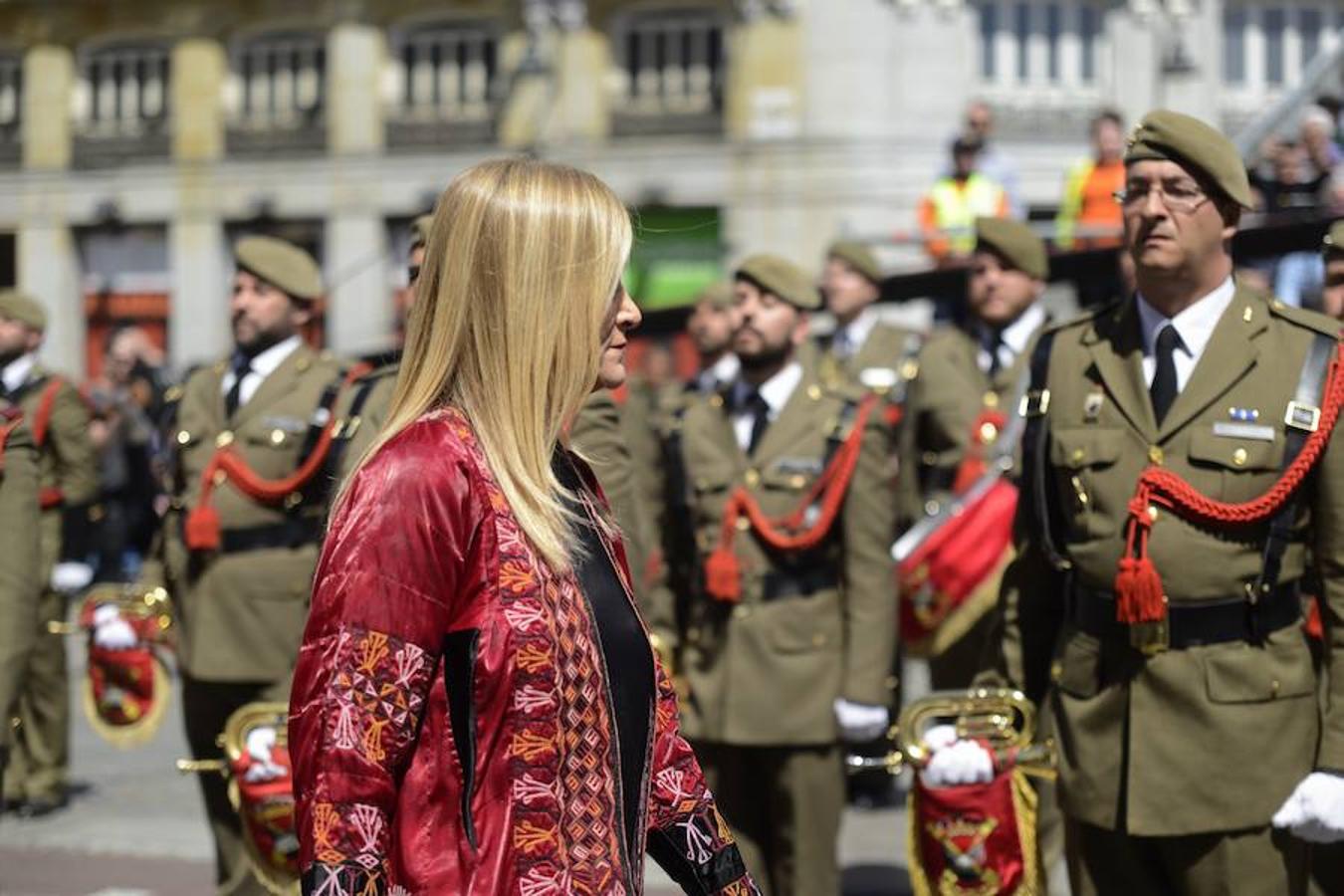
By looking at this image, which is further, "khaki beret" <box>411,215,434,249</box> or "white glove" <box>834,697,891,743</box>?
"white glove" <box>834,697,891,743</box>

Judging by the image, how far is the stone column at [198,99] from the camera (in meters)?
31.7

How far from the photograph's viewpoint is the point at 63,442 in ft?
30.8

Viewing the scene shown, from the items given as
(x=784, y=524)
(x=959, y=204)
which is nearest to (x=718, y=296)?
(x=959, y=204)

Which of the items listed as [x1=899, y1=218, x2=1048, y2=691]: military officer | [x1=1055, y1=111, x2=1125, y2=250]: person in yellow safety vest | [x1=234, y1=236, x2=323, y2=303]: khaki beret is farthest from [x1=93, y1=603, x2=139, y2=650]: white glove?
[x1=1055, y1=111, x2=1125, y2=250]: person in yellow safety vest

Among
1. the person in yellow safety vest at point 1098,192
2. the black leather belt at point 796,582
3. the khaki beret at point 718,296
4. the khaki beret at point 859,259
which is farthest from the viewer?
the person in yellow safety vest at point 1098,192

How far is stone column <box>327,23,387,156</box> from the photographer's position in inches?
1209

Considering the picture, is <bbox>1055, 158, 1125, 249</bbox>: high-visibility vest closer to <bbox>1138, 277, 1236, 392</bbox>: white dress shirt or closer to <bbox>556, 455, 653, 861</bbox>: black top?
<bbox>1138, 277, 1236, 392</bbox>: white dress shirt

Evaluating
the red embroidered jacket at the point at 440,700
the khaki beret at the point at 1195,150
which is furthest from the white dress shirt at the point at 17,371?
the red embroidered jacket at the point at 440,700

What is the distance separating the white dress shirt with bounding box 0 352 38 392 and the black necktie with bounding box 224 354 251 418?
2.53 metres

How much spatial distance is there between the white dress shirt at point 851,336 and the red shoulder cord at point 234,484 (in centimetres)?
369

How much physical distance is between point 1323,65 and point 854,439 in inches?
420

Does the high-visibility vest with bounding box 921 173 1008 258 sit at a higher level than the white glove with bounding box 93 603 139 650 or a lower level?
higher

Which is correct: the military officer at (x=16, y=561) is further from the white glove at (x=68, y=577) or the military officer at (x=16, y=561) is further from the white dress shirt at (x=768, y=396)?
the white glove at (x=68, y=577)

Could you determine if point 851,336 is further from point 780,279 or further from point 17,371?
point 17,371
